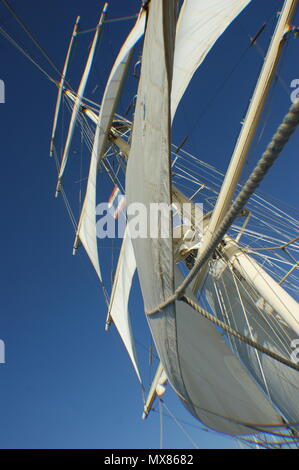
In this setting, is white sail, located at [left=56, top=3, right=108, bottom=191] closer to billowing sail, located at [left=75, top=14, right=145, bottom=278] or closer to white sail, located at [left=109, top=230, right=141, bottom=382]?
billowing sail, located at [left=75, top=14, right=145, bottom=278]

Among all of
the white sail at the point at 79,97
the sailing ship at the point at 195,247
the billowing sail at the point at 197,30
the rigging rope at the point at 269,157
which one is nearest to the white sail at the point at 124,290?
the sailing ship at the point at 195,247

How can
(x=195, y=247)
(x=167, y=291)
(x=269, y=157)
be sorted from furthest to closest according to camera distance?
(x=195, y=247)
(x=167, y=291)
(x=269, y=157)

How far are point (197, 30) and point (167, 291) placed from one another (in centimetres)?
709

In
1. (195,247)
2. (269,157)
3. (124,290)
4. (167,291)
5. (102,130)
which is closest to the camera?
(269,157)

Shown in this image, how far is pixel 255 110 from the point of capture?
13.0 ft

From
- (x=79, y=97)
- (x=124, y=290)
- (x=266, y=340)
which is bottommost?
(x=124, y=290)

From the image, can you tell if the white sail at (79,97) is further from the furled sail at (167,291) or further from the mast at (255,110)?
the furled sail at (167,291)

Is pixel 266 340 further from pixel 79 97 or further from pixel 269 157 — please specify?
pixel 79 97

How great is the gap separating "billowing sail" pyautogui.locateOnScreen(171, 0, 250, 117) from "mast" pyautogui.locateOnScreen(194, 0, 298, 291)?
10.5 ft

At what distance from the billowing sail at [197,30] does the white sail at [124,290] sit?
15.5 ft

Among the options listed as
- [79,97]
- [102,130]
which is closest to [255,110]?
[102,130]

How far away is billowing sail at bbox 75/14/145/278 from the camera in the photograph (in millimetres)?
8250

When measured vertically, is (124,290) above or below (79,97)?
below

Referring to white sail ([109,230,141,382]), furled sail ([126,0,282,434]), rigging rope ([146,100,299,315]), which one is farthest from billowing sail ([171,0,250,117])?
rigging rope ([146,100,299,315])
